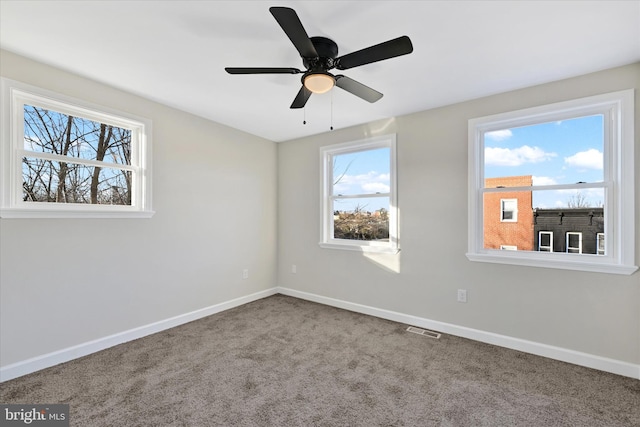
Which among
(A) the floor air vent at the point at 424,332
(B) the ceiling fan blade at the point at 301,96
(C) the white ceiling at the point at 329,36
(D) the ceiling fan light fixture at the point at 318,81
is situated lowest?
(A) the floor air vent at the point at 424,332

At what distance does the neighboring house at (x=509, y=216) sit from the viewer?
2.66 meters

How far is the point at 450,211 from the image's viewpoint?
2.97 m

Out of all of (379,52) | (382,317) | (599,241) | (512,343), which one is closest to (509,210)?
(599,241)

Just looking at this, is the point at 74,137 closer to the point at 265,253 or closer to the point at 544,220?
the point at 265,253

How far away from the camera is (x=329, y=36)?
1.89 metres

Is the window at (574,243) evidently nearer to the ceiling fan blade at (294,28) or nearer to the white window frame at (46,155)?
the ceiling fan blade at (294,28)

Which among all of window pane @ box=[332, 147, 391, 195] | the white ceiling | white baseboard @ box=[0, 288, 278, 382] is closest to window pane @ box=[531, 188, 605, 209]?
the white ceiling

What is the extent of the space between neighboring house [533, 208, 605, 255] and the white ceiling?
1.17 metres

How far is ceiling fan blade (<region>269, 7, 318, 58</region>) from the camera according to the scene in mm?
1308

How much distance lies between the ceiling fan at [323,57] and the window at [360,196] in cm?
149

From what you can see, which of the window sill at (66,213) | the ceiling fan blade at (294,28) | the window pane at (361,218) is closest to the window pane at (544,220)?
the window pane at (361,218)

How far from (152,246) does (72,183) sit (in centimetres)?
87

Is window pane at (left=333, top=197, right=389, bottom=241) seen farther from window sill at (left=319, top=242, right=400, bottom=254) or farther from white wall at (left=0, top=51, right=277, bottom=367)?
white wall at (left=0, top=51, right=277, bottom=367)
